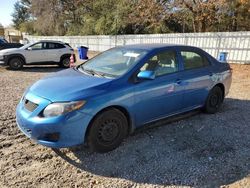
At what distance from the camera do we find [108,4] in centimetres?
2939

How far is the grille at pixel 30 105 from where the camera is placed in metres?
3.44

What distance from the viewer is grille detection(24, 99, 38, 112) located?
3.44 metres

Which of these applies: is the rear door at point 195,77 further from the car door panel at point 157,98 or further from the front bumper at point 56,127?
the front bumper at point 56,127

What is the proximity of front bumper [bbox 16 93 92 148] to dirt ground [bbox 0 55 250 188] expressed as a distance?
37cm

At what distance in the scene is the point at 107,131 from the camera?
3.67 metres

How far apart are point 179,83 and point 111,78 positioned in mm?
1398

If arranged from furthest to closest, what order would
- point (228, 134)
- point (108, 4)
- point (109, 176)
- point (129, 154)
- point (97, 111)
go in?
point (108, 4) < point (228, 134) < point (129, 154) < point (97, 111) < point (109, 176)

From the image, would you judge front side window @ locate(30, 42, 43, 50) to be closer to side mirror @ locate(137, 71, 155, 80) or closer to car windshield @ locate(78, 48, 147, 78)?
car windshield @ locate(78, 48, 147, 78)

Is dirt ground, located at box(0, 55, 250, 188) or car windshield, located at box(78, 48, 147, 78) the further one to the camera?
car windshield, located at box(78, 48, 147, 78)

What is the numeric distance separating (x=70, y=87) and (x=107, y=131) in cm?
84

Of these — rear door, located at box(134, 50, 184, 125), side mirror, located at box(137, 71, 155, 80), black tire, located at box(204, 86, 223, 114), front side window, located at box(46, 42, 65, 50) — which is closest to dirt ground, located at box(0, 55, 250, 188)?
rear door, located at box(134, 50, 184, 125)

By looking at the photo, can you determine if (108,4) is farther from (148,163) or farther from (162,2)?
(148,163)

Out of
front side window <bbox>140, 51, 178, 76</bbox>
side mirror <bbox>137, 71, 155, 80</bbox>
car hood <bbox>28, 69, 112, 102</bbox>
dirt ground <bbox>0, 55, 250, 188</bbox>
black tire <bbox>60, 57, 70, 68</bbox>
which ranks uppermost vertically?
front side window <bbox>140, 51, 178, 76</bbox>

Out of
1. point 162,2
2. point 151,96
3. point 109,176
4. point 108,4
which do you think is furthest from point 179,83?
point 108,4
